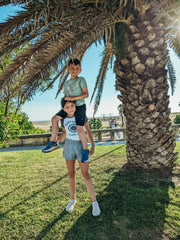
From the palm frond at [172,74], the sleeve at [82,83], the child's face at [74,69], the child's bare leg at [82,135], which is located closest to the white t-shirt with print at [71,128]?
the child's bare leg at [82,135]

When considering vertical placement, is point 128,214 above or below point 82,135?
below

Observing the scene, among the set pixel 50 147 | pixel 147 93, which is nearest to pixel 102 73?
pixel 147 93

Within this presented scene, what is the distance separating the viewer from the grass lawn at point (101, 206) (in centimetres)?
210

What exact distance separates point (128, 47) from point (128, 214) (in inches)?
133

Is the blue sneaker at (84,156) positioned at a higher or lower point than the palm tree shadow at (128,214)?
higher

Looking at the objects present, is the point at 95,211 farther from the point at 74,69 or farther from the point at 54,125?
the point at 74,69

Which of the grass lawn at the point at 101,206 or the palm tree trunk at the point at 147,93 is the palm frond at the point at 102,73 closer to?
the palm tree trunk at the point at 147,93

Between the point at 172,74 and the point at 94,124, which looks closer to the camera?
the point at 172,74

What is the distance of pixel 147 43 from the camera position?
3.49 metres

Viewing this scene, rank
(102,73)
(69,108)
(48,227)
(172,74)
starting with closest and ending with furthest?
(48,227) < (69,108) < (102,73) < (172,74)

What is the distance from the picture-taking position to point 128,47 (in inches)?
141

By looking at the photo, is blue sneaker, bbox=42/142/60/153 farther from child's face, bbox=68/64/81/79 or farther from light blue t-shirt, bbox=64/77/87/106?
child's face, bbox=68/64/81/79

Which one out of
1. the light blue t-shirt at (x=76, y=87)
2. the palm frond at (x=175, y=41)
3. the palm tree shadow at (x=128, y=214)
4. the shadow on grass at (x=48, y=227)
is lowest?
the shadow on grass at (x=48, y=227)

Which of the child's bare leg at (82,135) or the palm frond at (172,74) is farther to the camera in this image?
the palm frond at (172,74)
